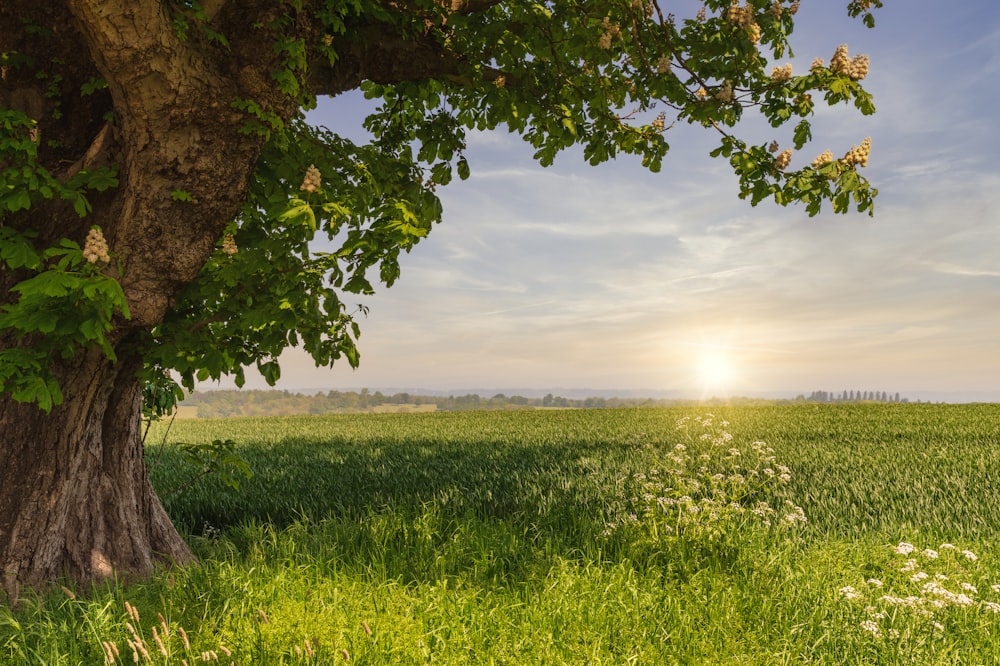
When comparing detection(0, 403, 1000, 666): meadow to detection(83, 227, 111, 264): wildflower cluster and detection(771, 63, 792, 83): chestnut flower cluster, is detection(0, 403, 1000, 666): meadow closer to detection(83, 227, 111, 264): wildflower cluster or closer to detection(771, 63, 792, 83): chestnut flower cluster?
detection(83, 227, 111, 264): wildflower cluster

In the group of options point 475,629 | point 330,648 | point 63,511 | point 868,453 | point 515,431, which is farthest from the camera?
point 515,431

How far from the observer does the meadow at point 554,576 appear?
3543 mm

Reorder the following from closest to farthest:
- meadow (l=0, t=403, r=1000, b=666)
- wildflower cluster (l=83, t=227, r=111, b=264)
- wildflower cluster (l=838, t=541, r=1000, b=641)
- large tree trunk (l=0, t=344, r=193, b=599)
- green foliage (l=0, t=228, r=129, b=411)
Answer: green foliage (l=0, t=228, r=129, b=411)
wildflower cluster (l=83, t=227, r=111, b=264)
meadow (l=0, t=403, r=1000, b=666)
wildflower cluster (l=838, t=541, r=1000, b=641)
large tree trunk (l=0, t=344, r=193, b=599)

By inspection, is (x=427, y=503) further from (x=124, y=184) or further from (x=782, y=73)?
(x=782, y=73)

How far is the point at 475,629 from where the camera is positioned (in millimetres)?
3789

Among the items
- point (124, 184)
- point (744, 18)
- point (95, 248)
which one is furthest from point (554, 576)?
point (744, 18)

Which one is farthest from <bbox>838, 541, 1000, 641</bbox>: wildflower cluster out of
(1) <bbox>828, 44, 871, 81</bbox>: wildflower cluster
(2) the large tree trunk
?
(2) the large tree trunk

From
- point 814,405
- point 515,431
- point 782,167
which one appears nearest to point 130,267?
point 782,167

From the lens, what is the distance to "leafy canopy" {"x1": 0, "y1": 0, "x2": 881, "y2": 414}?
362 centimetres

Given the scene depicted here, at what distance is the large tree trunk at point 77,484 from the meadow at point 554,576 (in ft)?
0.90

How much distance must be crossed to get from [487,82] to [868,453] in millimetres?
9842

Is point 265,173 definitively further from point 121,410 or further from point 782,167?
point 782,167

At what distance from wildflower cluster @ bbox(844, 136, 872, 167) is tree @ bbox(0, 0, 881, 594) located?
0.02 metres

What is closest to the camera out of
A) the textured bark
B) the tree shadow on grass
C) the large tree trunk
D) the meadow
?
the meadow
